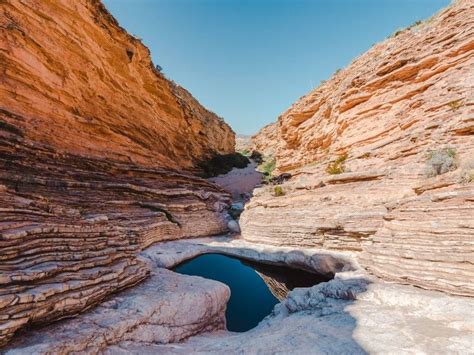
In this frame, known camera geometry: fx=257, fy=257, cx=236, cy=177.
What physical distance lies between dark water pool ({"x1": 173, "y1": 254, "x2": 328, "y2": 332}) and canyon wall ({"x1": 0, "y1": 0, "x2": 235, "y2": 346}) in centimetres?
275

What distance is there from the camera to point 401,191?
932 cm

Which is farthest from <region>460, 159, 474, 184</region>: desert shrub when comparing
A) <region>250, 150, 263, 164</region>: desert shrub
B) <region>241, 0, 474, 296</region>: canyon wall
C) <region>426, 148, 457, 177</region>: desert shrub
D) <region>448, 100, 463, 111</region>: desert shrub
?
<region>250, 150, 263, 164</region>: desert shrub

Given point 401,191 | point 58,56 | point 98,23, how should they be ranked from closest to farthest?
1. point 401,191
2. point 58,56
3. point 98,23

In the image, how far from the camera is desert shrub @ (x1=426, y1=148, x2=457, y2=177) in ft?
27.3

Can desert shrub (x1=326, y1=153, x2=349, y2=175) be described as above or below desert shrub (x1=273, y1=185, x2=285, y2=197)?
above

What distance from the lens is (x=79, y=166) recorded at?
1159cm

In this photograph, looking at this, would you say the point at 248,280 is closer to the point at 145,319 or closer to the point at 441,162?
the point at 145,319

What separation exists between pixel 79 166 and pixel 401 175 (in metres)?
13.4

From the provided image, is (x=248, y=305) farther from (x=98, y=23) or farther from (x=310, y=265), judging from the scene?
(x=98, y=23)

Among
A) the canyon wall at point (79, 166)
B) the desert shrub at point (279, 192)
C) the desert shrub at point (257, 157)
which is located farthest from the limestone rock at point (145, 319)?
the desert shrub at point (257, 157)

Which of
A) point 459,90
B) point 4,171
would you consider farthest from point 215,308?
point 459,90

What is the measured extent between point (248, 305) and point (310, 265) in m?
2.78

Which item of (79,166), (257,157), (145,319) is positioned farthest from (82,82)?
(257,157)

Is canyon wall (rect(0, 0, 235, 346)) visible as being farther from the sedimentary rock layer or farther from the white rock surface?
the white rock surface
